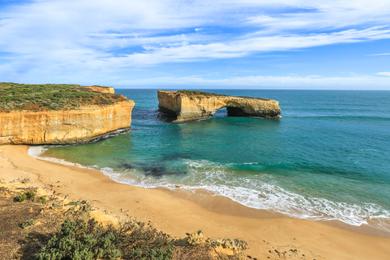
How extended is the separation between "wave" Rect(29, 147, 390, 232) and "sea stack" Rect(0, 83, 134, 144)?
6718mm

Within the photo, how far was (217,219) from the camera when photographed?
53.3 feet

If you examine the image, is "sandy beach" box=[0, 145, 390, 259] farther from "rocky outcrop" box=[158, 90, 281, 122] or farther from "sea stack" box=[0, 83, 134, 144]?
"rocky outcrop" box=[158, 90, 281, 122]

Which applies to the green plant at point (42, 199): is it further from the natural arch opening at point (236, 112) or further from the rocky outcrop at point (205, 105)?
the natural arch opening at point (236, 112)

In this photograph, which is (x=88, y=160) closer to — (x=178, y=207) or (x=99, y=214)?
(x=178, y=207)

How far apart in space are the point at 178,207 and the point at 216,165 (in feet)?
27.5

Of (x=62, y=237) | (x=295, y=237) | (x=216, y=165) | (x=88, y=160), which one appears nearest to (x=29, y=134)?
(x=88, y=160)

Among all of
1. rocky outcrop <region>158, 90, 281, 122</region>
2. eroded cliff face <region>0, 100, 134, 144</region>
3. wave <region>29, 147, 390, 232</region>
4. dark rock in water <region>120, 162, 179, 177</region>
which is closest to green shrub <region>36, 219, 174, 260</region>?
wave <region>29, 147, 390, 232</region>

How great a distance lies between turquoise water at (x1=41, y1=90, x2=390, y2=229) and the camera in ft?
60.5

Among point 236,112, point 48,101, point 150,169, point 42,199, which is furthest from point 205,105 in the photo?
point 42,199

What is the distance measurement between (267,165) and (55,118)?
20213 mm

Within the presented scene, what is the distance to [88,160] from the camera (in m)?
26.2

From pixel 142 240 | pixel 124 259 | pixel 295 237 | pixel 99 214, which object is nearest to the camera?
pixel 124 259

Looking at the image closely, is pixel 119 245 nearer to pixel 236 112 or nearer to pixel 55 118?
pixel 55 118

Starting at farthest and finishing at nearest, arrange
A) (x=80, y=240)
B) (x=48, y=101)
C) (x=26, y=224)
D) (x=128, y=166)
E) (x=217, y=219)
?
1. (x=48, y=101)
2. (x=128, y=166)
3. (x=217, y=219)
4. (x=26, y=224)
5. (x=80, y=240)
